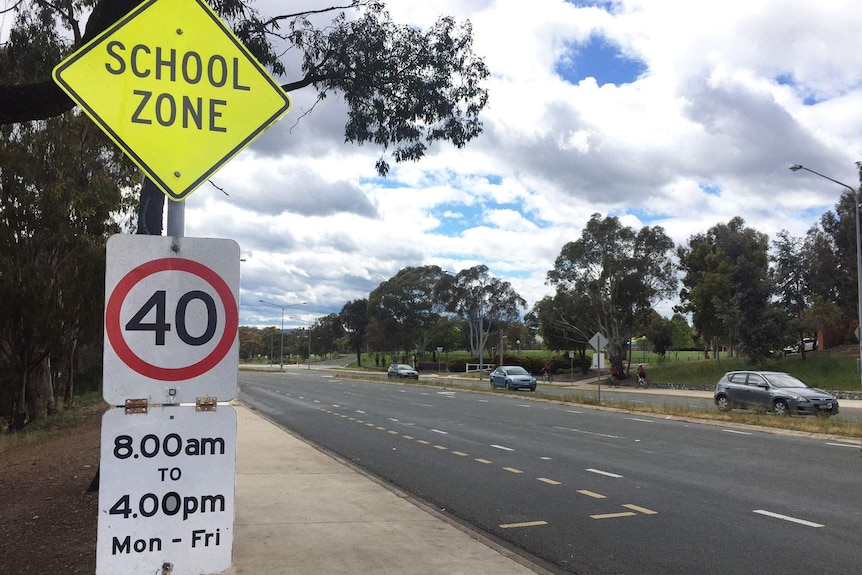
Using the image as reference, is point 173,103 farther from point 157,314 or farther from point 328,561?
point 328,561

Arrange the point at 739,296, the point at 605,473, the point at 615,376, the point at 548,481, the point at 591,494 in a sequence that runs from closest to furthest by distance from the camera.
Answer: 1. the point at 591,494
2. the point at 548,481
3. the point at 605,473
4. the point at 739,296
5. the point at 615,376

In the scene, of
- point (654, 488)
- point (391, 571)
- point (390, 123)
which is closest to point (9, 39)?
point (390, 123)

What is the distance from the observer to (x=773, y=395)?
19.5 meters

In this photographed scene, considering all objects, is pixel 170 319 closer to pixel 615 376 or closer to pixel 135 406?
pixel 135 406

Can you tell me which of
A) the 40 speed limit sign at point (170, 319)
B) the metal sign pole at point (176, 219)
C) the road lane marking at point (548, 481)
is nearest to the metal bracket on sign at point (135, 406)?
the 40 speed limit sign at point (170, 319)

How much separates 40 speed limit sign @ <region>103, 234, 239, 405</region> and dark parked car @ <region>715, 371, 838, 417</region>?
1939 cm

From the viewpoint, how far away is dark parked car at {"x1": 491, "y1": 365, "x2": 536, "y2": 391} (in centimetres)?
3628

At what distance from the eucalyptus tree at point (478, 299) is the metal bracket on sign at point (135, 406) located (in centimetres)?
6314

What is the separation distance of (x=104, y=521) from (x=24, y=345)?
19823 mm

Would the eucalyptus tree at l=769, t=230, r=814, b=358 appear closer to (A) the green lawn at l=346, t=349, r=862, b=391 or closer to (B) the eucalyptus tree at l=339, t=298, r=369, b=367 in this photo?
(A) the green lawn at l=346, t=349, r=862, b=391

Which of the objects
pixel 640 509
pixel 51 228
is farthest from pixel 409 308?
pixel 640 509

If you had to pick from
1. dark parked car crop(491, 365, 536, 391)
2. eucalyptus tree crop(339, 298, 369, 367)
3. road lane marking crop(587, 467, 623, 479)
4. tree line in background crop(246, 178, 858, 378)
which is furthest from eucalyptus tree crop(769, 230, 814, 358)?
eucalyptus tree crop(339, 298, 369, 367)

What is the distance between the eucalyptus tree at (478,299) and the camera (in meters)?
67.9

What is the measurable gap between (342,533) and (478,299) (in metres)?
62.6
